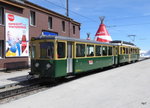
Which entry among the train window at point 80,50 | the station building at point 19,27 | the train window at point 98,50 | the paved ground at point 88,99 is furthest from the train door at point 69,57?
the station building at point 19,27

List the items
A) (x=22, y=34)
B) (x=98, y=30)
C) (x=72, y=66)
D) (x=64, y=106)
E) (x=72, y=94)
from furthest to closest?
(x=98, y=30) → (x=22, y=34) → (x=72, y=66) → (x=72, y=94) → (x=64, y=106)

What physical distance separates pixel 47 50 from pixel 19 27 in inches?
367

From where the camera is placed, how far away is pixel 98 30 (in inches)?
1261

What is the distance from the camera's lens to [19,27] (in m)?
19.2

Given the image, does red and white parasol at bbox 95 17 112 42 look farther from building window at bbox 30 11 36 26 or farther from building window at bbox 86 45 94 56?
building window at bbox 86 45 94 56

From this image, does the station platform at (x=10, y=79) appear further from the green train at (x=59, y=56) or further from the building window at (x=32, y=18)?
the building window at (x=32, y=18)

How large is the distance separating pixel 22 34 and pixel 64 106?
47.3 ft

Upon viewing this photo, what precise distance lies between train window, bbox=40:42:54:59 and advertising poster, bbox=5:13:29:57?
7.69m

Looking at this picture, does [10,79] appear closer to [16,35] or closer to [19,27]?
[16,35]

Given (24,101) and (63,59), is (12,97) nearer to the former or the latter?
(24,101)

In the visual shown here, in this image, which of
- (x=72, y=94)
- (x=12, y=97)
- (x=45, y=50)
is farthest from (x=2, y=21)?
(x=72, y=94)

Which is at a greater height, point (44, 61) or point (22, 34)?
point (22, 34)

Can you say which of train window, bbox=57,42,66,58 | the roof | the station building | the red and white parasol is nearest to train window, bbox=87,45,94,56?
train window, bbox=57,42,66,58

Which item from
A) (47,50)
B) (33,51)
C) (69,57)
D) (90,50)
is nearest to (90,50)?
(90,50)
